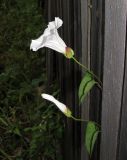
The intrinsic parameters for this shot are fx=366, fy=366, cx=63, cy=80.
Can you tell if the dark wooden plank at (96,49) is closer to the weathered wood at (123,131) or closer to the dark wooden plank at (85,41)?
the dark wooden plank at (85,41)

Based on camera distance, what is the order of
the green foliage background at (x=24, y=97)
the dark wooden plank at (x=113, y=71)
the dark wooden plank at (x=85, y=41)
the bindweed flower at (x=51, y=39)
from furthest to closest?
the green foliage background at (x=24, y=97), the dark wooden plank at (x=85, y=41), the bindweed flower at (x=51, y=39), the dark wooden plank at (x=113, y=71)

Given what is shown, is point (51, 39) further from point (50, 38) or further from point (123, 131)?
point (123, 131)

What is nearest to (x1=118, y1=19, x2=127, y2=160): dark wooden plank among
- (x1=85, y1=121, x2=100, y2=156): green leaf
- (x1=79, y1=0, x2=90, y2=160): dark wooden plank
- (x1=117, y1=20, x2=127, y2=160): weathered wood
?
(x1=117, y1=20, x2=127, y2=160): weathered wood

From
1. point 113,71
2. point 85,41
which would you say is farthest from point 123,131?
point 85,41

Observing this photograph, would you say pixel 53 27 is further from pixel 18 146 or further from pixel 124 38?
pixel 18 146

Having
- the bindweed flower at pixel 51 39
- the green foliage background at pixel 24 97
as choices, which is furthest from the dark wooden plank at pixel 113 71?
the green foliage background at pixel 24 97

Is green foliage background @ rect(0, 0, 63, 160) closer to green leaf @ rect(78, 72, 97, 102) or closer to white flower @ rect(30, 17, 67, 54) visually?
green leaf @ rect(78, 72, 97, 102)
